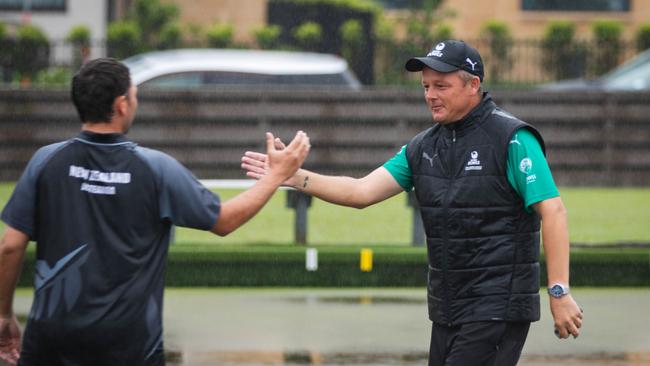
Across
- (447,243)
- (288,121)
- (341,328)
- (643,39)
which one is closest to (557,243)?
(447,243)

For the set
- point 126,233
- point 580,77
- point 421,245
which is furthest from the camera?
point 580,77

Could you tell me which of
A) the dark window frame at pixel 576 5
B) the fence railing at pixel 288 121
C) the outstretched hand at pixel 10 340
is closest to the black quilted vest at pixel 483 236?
the outstretched hand at pixel 10 340

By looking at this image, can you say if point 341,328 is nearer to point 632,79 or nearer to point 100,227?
point 100,227

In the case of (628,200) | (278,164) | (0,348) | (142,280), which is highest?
(278,164)

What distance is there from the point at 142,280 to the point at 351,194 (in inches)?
63.0

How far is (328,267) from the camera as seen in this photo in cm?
1178

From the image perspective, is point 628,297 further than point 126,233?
Yes

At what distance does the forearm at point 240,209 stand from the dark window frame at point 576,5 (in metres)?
32.0

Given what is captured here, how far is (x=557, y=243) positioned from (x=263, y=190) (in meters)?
1.24

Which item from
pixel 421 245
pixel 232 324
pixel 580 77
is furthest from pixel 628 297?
pixel 580 77

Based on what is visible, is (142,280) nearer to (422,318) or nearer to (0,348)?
(0,348)

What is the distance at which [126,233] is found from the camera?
15.2 ft

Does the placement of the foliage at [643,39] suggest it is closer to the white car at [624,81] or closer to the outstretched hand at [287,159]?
the white car at [624,81]

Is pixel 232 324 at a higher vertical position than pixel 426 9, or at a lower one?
lower
